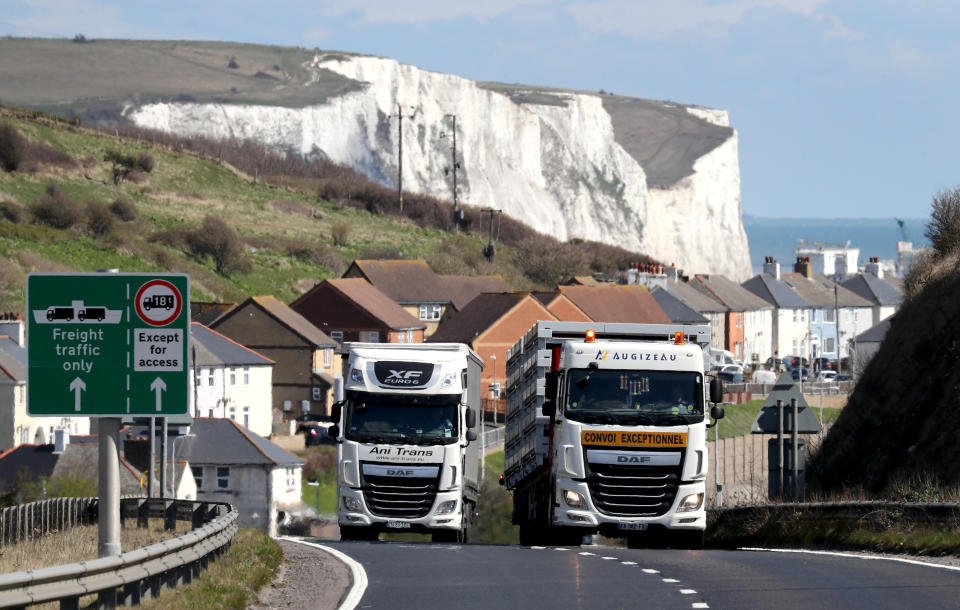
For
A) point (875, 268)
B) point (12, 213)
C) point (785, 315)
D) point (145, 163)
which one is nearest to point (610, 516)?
point (12, 213)

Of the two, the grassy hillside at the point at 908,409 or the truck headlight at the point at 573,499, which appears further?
the grassy hillside at the point at 908,409

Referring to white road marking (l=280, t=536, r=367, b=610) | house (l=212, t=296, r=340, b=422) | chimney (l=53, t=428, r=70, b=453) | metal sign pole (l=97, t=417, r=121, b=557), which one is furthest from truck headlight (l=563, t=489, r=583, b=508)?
house (l=212, t=296, r=340, b=422)

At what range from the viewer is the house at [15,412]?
6949cm

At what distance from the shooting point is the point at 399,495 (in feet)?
89.8

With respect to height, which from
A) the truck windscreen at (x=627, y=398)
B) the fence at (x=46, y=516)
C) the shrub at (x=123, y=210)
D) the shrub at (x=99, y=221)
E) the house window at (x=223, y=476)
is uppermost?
the shrub at (x=123, y=210)

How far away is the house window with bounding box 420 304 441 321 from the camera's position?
10506 cm

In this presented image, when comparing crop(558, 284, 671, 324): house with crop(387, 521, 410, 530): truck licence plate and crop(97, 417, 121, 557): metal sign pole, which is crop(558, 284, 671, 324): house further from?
crop(97, 417, 121, 557): metal sign pole

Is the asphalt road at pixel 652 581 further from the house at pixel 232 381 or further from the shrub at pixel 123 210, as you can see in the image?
the shrub at pixel 123 210

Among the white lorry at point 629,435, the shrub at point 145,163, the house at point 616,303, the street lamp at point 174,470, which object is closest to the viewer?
the white lorry at point 629,435

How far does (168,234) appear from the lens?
113 m

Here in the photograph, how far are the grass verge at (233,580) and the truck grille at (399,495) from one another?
384 centimetres

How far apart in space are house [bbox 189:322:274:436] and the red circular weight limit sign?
193ft

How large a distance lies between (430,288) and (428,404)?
78951 millimetres

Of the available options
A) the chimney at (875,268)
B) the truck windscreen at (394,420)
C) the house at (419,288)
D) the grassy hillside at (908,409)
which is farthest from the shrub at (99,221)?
the truck windscreen at (394,420)
